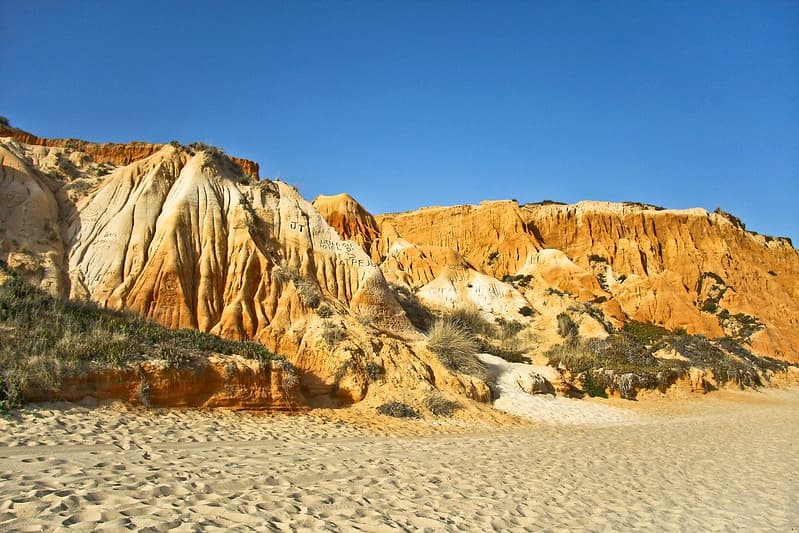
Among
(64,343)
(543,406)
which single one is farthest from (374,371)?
(64,343)

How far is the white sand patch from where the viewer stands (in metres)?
17.1

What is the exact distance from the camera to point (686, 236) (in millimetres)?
Answer: 57969

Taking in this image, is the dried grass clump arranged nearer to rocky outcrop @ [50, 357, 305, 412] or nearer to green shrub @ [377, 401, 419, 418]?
green shrub @ [377, 401, 419, 418]

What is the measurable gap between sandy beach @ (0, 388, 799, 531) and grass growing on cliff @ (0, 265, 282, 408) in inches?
25.3

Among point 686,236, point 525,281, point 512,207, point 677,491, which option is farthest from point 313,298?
point 686,236

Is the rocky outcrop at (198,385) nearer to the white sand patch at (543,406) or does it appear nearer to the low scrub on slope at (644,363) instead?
the white sand patch at (543,406)

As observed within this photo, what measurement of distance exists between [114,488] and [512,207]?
56304mm

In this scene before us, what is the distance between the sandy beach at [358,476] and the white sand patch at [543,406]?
146 inches

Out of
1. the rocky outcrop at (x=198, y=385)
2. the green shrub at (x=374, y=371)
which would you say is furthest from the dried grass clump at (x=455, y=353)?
the rocky outcrop at (x=198, y=385)

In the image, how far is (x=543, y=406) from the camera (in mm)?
17797

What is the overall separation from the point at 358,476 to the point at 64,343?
272 inches

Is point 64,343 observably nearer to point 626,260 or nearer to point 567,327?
point 567,327

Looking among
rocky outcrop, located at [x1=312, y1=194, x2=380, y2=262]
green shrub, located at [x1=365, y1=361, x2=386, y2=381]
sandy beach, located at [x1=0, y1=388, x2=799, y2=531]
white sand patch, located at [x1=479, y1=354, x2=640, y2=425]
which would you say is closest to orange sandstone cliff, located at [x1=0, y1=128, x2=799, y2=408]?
green shrub, located at [x1=365, y1=361, x2=386, y2=381]

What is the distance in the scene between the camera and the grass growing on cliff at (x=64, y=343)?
368 inches
